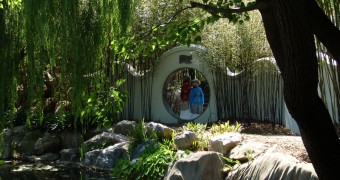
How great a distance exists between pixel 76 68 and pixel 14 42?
99 centimetres

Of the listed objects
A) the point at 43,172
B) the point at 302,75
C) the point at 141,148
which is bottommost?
the point at 43,172

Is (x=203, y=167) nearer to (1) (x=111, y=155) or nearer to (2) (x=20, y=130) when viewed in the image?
(1) (x=111, y=155)

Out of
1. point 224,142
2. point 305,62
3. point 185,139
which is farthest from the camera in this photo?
point 185,139

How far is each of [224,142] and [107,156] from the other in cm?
310

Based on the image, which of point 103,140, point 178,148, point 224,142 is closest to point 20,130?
point 103,140

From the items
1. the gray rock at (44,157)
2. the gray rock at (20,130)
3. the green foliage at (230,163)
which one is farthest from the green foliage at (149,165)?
the gray rock at (20,130)

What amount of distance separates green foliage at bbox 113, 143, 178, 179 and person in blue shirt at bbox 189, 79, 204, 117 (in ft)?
14.1

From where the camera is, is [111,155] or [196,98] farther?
[196,98]

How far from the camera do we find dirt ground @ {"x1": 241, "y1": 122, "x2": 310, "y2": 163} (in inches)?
315

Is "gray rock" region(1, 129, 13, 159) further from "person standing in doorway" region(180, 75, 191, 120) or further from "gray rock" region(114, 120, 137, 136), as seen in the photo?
"person standing in doorway" region(180, 75, 191, 120)

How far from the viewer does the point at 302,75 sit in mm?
3531

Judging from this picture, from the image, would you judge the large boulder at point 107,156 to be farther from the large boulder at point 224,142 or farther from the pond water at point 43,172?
the large boulder at point 224,142

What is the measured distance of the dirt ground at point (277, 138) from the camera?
26.2 feet

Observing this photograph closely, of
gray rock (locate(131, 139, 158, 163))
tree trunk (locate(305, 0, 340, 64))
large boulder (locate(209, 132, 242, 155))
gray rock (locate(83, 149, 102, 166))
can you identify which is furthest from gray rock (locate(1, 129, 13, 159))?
tree trunk (locate(305, 0, 340, 64))
